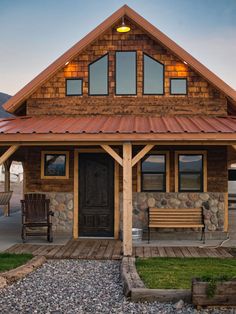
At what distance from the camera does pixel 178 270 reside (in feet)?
24.3

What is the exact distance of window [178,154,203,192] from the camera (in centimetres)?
1105

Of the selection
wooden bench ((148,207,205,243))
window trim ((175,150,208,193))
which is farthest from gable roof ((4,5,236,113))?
wooden bench ((148,207,205,243))

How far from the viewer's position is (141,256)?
340 inches

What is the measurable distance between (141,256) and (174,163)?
3.31m

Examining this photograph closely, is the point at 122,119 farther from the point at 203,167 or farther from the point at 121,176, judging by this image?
the point at 203,167

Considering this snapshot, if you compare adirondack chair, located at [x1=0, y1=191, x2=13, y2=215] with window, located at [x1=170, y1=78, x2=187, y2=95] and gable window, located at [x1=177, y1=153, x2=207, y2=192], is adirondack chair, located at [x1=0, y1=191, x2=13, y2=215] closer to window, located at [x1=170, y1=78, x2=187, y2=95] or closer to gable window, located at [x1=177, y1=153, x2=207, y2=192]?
gable window, located at [x1=177, y1=153, x2=207, y2=192]

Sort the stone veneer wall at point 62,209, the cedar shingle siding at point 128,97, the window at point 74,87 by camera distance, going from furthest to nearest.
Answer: the window at point 74,87
the cedar shingle siding at point 128,97
the stone veneer wall at point 62,209

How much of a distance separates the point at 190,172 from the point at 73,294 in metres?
5.88

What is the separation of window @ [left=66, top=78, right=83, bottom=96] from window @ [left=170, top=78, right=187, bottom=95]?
2675mm

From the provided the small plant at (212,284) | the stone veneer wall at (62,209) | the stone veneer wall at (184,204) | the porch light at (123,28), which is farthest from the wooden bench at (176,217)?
the porch light at (123,28)

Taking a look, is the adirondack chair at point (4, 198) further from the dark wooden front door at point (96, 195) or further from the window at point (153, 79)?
the window at point (153, 79)

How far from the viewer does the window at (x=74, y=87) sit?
38.6 feet

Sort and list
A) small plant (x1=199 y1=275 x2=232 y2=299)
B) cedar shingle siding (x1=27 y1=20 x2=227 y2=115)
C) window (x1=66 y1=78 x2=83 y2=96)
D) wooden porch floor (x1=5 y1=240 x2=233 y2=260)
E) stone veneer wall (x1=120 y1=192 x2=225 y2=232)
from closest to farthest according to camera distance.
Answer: small plant (x1=199 y1=275 x2=232 y2=299), wooden porch floor (x1=5 y1=240 x2=233 y2=260), stone veneer wall (x1=120 y1=192 x2=225 y2=232), cedar shingle siding (x1=27 y1=20 x2=227 y2=115), window (x1=66 y1=78 x2=83 y2=96)

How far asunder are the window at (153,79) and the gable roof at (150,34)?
0.67 m
